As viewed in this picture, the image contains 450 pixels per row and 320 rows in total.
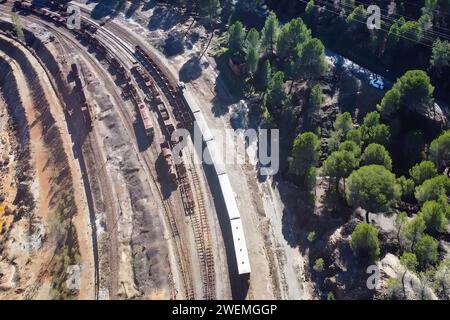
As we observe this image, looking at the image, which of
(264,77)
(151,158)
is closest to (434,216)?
(264,77)

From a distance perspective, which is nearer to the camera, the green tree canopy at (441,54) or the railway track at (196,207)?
the railway track at (196,207)

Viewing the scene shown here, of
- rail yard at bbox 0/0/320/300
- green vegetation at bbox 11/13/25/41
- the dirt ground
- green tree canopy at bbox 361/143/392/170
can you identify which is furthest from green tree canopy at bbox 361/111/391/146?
green vegetation at bbox 11/13/25/41

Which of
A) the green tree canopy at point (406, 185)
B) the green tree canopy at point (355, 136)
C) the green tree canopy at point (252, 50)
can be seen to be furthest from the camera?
the green tree canopy at point (252, 50)

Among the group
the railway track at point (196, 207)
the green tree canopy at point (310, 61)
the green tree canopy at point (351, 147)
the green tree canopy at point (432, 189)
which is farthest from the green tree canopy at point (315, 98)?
the green tree canopy at point (432, 189)

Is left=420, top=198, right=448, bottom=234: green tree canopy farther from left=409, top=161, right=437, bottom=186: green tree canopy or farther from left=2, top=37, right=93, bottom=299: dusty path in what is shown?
left=2, top=37, right=93, bottom=299: dusty path

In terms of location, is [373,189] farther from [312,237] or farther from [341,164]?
[312,237]

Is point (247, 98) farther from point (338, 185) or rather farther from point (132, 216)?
point (132, 216)

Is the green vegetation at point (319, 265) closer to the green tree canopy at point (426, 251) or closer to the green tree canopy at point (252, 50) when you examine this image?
the green tree canopy at point (426, 251)

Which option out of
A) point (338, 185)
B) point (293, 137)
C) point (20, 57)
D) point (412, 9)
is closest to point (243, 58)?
point (293, 137)
